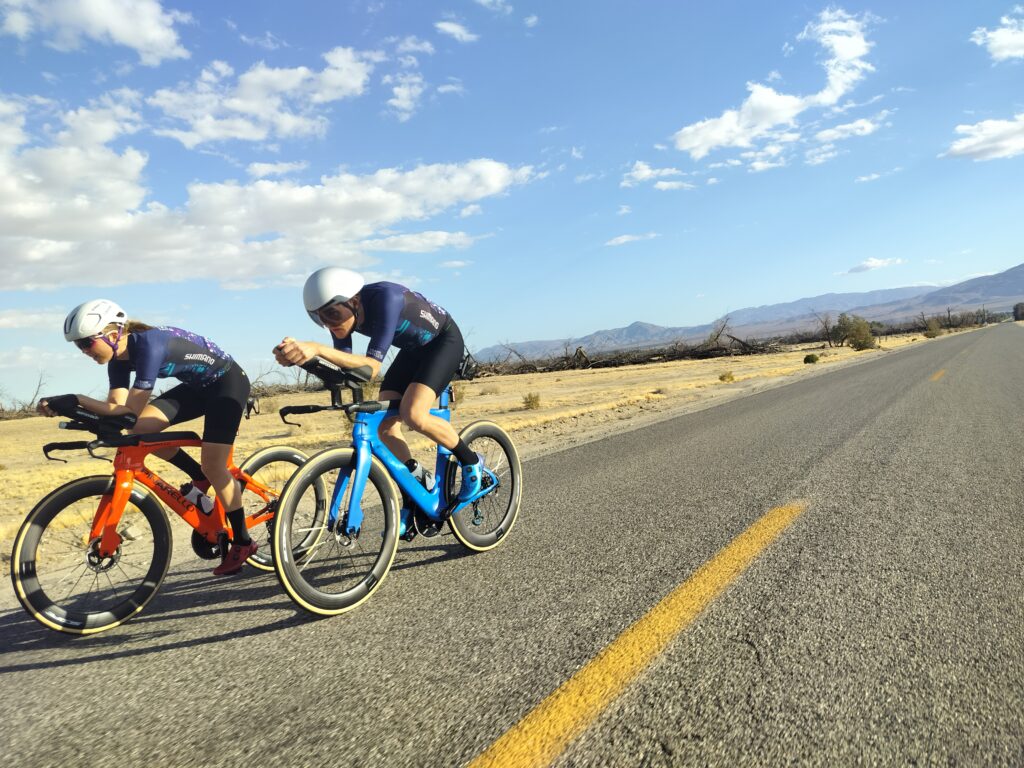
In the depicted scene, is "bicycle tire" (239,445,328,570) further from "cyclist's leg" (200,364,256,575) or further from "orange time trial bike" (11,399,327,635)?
"cyclist's leg" (200,364,256,575)

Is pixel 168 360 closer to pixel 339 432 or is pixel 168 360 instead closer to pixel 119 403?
pixel 119 403

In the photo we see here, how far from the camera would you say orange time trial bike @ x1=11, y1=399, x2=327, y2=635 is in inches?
120

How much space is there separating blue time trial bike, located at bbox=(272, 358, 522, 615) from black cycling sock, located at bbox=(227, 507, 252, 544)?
362 millimetres

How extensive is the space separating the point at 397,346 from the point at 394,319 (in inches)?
20.0

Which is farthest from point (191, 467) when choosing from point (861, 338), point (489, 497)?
point (861, 338)

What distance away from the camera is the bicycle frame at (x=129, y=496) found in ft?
10.6

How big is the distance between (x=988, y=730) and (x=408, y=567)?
2.85 m

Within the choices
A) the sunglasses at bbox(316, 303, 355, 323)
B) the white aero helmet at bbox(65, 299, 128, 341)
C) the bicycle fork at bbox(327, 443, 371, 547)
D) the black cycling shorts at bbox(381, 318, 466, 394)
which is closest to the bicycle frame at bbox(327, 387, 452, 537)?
the bicycle fork at bbox(327, 443, 371, 547)

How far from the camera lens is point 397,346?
387 centimetres

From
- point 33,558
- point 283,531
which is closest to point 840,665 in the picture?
point 283,531

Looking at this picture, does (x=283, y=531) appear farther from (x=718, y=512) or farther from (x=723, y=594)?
(x=718, y=512)

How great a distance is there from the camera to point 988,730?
1777mm

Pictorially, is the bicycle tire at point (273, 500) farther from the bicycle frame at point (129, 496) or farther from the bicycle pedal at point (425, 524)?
the bicycle pedal at point (425, 524)

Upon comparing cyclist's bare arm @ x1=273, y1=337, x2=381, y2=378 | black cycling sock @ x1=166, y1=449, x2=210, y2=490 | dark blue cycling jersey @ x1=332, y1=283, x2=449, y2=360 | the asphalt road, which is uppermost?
dark blue cycling jersey @ x1=332, y1=283, x2=449, y2=360
